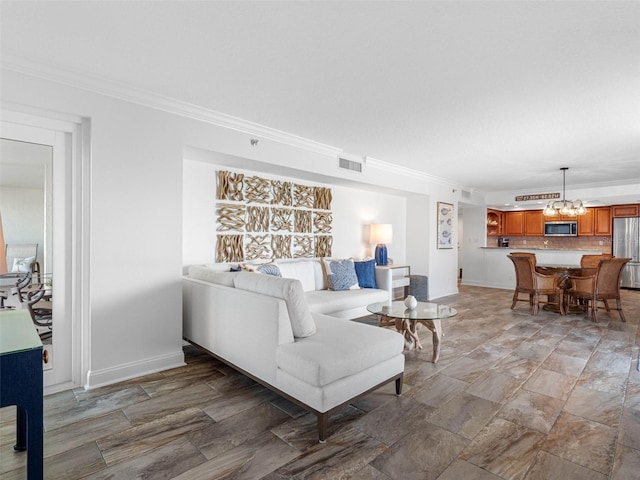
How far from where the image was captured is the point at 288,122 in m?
3.68

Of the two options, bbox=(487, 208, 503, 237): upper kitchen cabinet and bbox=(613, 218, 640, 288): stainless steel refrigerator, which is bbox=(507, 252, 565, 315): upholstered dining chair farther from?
bbox=(487, 208, 503, 237): upper kitchen cabinet

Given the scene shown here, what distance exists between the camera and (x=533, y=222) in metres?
9.52

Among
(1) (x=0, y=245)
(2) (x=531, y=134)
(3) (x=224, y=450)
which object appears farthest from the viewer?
(2) (x=531, y=134)

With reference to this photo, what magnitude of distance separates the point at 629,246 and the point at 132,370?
34.1 feet

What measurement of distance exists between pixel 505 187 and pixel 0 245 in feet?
Answer: 28.1

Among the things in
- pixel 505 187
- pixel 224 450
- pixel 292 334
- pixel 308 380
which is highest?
pixel 505 187

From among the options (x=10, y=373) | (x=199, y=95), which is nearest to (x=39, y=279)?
(x=10, y=373)

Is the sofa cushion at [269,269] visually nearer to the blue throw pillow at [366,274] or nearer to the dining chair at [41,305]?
the blue throw pillow at [366,274]

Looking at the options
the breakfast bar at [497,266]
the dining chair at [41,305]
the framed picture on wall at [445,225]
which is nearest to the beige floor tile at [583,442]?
→ the dining chair at [41,305]

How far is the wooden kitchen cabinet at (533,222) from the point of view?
941 cm

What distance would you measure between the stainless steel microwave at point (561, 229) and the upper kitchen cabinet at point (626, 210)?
829 mm

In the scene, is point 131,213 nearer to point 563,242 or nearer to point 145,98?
point 145,98

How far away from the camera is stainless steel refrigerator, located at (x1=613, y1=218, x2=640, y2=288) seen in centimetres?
802

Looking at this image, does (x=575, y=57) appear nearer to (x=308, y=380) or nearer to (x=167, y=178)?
(x=308, y=380)
